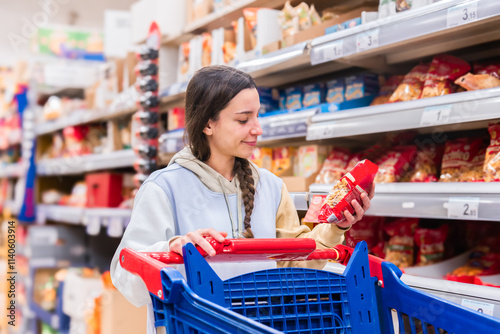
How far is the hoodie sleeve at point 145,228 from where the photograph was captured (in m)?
1.22

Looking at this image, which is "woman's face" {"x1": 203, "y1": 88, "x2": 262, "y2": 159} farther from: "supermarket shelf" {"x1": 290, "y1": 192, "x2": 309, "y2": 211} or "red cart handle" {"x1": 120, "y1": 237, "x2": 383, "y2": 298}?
"supermarket shelf" {"x1": 290, "y1": 192, "x2": 309, "y2": 211}

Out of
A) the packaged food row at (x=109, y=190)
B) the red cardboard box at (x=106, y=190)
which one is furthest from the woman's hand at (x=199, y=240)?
the red cardboard box at (x=106, y=190)

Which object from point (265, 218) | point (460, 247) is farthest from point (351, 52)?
point (460, 247)

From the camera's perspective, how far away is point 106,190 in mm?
3861

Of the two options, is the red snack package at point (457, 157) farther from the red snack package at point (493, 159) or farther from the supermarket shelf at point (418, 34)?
the supermarket shelf at point (418, 34)

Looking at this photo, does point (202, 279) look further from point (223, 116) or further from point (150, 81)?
point (150, 81)

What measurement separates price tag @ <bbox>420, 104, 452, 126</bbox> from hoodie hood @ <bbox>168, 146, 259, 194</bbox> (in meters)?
0.64

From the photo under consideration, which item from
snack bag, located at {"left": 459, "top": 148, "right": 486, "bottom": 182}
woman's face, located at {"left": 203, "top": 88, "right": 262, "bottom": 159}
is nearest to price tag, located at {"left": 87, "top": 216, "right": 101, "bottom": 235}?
woman's face, located at {"left": 203, "top": 88, "right": 262, "bottom": 159}

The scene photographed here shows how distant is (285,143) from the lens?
2.55 metres

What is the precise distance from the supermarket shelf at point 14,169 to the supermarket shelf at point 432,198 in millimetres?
4144

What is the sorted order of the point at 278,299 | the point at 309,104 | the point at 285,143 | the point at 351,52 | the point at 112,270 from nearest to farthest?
1. the point at 278,299
2. the point at 112,270
3. the point at 351,52
4. the point at 309,104
5. the point at 285,143

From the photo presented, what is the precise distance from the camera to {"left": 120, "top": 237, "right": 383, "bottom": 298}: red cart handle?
986 mm

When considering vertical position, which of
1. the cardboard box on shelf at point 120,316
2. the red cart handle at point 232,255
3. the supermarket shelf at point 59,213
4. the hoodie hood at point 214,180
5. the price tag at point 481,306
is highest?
the hoodie hood at point 214,180

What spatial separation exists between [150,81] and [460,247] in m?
1.99
